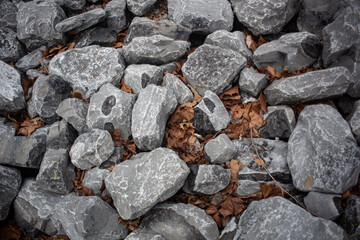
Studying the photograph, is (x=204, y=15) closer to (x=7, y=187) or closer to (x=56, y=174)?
(x=56, y=174)

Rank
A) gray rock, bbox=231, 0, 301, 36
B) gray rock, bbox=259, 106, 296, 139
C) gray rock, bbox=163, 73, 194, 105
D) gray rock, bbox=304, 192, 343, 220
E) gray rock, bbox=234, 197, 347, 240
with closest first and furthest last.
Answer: gray rock, bbox=234, 197, 347, 240
gray rock, bbox=304, 192, 343, 220
gray rock, bbox=259, 106, 296, 139
gray rock, bbox=163, 73, 194, 105
gray rock, bbox=231, 0, 301, 36

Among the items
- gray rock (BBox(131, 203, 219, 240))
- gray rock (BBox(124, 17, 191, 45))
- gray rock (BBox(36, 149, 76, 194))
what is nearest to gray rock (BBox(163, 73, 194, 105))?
gray rock (BBox(124, 17, 191, 45))

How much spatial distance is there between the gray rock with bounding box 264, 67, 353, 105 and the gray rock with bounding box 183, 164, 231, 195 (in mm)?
1031

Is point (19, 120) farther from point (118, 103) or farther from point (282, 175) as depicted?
point (282, 175)

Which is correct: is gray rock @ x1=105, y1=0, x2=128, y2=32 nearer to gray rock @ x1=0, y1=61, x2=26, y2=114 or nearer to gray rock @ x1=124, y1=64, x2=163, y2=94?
gray rock @ x1=124, y1=64, x2=163, y2=94

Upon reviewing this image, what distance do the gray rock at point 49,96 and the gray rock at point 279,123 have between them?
2382mm

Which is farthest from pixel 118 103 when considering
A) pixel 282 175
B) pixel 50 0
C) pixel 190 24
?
pixel 50 0

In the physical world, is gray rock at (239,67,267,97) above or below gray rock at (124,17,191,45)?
below

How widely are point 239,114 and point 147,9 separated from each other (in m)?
2.10

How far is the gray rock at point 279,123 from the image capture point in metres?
2.83

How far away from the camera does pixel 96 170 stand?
9.42 feet

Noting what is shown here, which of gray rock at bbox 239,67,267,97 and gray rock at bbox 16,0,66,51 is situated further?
gray rock at bbox 16,0,66,51

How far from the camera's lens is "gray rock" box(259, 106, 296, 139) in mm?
2830

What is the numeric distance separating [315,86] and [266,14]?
3.84 ft
